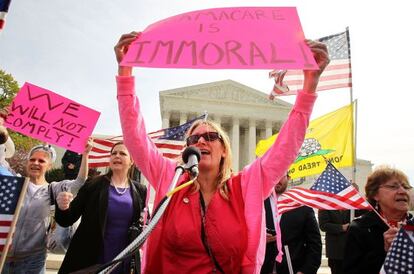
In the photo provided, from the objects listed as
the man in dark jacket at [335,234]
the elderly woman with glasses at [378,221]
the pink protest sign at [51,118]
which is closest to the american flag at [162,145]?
the pink protest sign at [51,118]

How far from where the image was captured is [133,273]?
3.16 m

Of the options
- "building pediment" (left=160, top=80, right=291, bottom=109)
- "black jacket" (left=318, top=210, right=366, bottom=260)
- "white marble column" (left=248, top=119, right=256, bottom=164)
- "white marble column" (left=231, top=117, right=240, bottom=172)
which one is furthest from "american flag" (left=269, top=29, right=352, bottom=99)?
"building pediment" (left=160, top=80, right=291, bottom=109)

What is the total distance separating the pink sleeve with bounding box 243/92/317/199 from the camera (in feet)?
6.95

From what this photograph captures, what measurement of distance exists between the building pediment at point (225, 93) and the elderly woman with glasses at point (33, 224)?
4789 centimetres

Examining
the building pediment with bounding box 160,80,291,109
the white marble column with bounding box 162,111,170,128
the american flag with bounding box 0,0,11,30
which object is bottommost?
the american flag with bounding box 0,0,11,30


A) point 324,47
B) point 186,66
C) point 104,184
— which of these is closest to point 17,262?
point 104,184

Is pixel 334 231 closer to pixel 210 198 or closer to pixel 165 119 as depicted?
pixel 210 198

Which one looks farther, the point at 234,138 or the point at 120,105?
the point at 234,138

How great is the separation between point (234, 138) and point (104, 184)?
156 feet

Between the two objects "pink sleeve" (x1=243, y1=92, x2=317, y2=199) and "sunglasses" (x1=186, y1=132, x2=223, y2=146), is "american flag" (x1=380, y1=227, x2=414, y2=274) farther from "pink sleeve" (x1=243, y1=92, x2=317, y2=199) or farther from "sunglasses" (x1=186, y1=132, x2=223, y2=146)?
"sunglasses" (x1=186, y1=132, x2=223, y2=146)

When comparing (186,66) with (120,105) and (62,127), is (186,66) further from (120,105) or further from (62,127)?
(62,127)

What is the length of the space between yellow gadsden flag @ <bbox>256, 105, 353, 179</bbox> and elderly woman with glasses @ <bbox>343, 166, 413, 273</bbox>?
4.43 meters

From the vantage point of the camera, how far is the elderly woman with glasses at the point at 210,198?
1974 millimetres

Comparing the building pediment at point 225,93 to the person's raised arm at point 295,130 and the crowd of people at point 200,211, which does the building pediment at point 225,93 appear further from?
the person's raised arm at point 295,130
